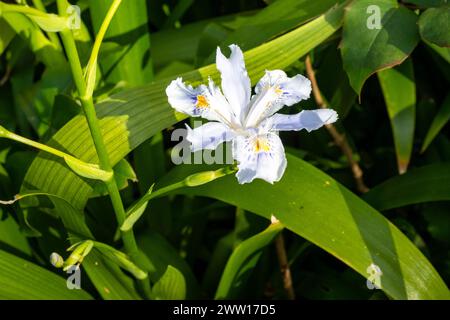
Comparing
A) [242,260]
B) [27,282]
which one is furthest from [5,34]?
[242,260]

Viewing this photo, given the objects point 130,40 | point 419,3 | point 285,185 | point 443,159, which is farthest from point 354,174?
point 130,40

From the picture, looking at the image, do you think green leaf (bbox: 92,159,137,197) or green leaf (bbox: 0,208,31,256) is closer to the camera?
green leaf (bbox: 92,159,137,197)

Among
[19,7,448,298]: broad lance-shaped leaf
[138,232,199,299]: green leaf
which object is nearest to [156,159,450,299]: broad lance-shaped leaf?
[19,7,448,298]: broad lance-shaped leaf

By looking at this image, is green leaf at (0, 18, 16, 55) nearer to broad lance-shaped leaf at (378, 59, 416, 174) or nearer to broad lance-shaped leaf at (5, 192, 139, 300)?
broad lance-shaped leaf at (5, 192, 139, 300)

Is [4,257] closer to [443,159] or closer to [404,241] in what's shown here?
[404,241]

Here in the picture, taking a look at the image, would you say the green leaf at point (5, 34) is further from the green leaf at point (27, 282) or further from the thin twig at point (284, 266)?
the thin twig at point (284, 266)

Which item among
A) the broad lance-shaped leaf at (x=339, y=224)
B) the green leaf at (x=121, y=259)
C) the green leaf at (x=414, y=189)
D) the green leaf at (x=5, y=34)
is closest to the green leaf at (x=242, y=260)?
the broad lance-shaped leaf at (x=339, y=224)
